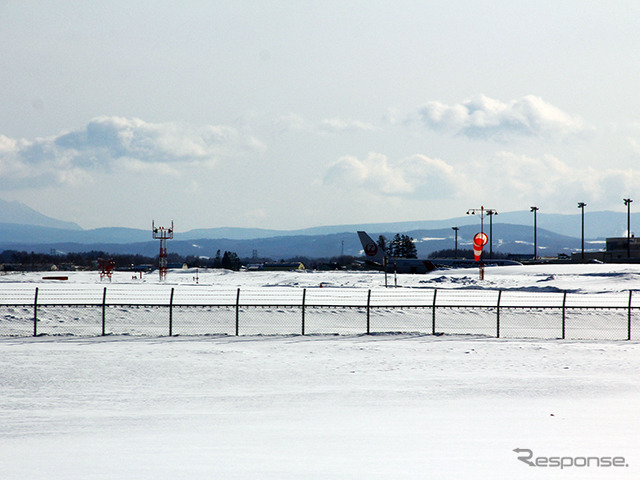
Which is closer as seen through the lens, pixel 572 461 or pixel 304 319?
pixel 572 461

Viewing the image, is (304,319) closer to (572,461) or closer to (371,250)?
(572,461)

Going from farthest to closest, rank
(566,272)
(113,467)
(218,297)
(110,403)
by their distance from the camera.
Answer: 1. (566,272)
2. (218,297)
3. (110,403)
4. (113,467)

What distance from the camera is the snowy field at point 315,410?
8.88 meters

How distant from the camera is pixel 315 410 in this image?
41.4ft

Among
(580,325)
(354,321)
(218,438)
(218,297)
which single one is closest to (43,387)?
(218,438)

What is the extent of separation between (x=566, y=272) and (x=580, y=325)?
42.6m

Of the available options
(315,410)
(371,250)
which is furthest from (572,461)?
(371,250)

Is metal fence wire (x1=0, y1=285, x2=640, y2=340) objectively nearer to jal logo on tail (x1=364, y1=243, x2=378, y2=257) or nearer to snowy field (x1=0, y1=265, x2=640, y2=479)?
snowy field (x1=0, y1=265, x2=640, y2=479)

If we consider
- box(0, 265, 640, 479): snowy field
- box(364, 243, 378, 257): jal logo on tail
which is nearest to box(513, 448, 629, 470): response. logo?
box(0, 265, 640, 479): snowy field

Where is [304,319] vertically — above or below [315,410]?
above

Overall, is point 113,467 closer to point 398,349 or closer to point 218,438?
point 218,438

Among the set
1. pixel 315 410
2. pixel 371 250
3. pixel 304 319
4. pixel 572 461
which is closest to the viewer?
pixel 572 461

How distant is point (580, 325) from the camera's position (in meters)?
32.5

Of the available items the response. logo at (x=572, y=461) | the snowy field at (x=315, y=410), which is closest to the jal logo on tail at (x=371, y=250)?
the snowy field at (x=315, y=410)
